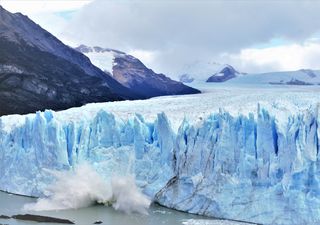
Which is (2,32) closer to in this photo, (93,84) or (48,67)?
(48,67)

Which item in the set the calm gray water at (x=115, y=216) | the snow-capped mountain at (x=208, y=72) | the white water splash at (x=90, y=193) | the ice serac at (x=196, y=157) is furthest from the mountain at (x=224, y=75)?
the calm gray water at (x=115, y=216)

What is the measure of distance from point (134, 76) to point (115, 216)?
136 ft

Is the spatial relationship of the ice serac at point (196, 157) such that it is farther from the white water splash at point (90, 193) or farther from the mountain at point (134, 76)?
the mountain at point (134, 76)

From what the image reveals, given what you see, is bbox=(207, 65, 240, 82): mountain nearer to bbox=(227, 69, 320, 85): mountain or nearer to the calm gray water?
bbox=(227, 69, 320, 85): mountain

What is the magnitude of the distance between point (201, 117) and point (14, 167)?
17.0 ft

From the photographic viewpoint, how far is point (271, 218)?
38.1 ft

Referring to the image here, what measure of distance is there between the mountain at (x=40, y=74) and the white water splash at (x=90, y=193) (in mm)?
18891

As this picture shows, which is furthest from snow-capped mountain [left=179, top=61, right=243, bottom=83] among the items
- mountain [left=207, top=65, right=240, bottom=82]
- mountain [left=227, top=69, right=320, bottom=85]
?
mountain [left=227, top=69, right=320, bottom=85]

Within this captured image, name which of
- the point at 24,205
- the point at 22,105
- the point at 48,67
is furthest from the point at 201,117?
the point at 48,67

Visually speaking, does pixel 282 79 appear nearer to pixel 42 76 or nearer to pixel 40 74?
pixel 42 76

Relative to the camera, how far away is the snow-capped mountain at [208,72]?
59284 millimetres

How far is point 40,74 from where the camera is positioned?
37969mm

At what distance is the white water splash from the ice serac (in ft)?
1.31

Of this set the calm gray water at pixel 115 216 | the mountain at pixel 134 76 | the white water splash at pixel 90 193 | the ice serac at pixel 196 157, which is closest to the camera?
the ice serac at pixel 196 157
